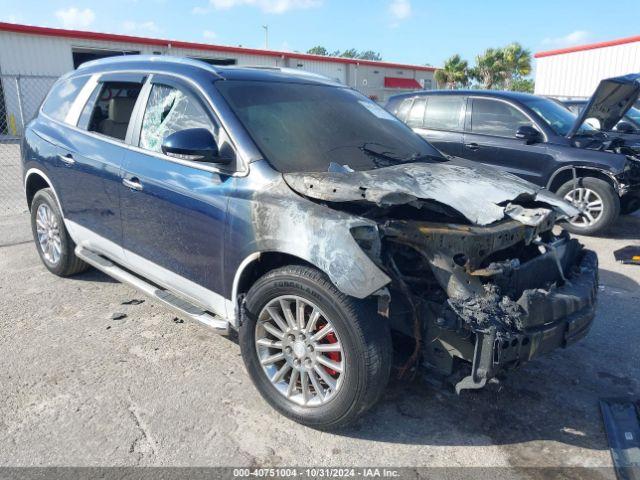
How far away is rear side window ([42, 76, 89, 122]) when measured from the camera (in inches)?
181

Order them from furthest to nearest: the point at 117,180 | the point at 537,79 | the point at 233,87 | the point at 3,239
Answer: the point at 537,79, the point at 3,239, the point at 117,180, the point at 233,87

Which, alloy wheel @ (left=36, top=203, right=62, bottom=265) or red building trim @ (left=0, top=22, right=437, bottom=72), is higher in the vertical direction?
red building trim @ (left=0, top=22, right=437, bottom=72)

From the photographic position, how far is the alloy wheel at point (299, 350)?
2.77 metres

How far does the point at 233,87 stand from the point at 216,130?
15.4 inches

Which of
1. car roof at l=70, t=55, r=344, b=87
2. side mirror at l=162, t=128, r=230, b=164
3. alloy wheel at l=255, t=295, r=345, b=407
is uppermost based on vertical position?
car roof at l=70, t=55, r=344, b=87

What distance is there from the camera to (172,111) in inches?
140

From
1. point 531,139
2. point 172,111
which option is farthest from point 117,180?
point 531,139

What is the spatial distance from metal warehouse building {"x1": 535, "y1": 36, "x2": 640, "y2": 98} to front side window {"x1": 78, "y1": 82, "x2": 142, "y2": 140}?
22549 millimetres

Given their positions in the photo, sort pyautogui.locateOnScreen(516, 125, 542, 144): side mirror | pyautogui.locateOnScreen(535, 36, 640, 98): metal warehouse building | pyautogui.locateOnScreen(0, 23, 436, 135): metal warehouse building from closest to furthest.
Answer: pyautogui.locateOnScreen(516, 125, 542, 144): side mirror < pyautogui.locateOnScreen(0, 23, 436, 135): metal warehouse building < pyautogui.locateOnScreen(535, 36, 640, 98): metal warehouse building

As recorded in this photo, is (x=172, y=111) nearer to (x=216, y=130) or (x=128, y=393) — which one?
(x=216, y=130)

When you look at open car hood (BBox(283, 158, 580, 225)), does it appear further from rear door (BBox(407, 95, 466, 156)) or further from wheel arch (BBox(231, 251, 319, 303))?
rear door (BBox(407, 95, 466, 156))

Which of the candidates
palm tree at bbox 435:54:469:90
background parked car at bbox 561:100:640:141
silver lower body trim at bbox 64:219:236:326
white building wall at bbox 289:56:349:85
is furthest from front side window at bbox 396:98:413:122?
palm tree at bbox 435:54:469:90

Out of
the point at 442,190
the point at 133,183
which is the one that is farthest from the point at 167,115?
the point at 442,190

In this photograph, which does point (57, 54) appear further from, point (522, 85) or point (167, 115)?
point (522, 85)
